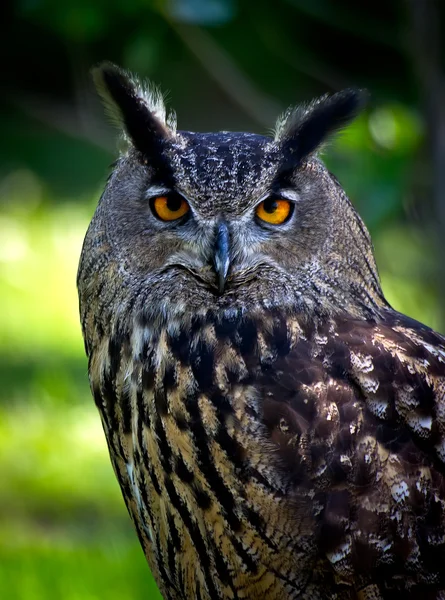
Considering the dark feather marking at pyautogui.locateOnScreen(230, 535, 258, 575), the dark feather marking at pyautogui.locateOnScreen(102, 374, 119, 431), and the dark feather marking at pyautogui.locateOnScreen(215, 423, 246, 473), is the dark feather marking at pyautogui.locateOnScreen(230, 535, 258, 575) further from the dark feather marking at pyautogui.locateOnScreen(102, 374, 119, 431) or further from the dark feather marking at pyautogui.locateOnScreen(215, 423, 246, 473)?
the dark feather marking at pyautogui.locateOnScreen(102, 374, 119, 431)

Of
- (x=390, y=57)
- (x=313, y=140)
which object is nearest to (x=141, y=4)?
(x=313, y=140)

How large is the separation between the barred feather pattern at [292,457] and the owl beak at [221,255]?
0.31 feet

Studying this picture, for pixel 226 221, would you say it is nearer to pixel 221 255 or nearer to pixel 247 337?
pixel 221 255

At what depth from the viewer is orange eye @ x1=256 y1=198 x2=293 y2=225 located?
2096mm

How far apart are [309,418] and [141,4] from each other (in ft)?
5.53

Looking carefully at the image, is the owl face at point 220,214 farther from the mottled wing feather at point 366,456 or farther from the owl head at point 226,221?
the mottled wing feather at point 366,456

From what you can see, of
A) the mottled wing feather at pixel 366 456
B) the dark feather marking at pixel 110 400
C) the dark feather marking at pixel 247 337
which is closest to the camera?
the mottled wing feather at pixel 366 456

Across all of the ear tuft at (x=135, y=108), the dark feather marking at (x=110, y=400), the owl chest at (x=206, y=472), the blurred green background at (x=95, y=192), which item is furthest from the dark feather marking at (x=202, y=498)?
the blurred green background at (x=95, y=192)

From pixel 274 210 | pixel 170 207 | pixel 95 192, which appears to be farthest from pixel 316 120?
pixel 95 192

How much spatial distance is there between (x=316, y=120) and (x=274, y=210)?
0.25m

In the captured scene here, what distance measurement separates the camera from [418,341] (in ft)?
6.89

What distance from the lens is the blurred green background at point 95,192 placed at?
3.15 m

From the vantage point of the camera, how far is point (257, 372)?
199 cm

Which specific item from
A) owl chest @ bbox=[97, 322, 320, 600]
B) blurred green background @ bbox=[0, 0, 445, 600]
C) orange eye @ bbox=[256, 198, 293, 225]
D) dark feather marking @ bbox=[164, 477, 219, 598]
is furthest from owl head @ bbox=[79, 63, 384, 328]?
blurred green background @ bbox=[0, 0, 445, 600]
